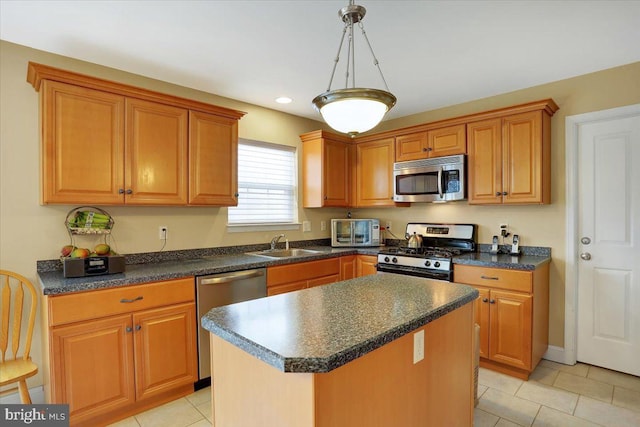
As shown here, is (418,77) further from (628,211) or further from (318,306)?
(318,306)

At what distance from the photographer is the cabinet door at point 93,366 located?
6.43 ft

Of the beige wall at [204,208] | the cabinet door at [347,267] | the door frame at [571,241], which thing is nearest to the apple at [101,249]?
the beige wall at [204,208]

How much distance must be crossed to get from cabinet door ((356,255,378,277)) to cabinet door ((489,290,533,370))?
114 cm

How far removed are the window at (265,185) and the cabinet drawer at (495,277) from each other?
1.93m

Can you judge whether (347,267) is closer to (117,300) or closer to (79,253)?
(117,300)

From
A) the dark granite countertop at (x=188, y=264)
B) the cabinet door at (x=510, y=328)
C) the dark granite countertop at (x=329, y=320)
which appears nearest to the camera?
the dark granite countertop at (x=329, y=320)

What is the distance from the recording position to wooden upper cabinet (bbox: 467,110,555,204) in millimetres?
2906

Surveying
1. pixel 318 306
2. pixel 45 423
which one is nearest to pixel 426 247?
pixel 318 306

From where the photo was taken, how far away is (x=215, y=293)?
2.57 metres

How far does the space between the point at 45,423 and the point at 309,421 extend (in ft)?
6.35

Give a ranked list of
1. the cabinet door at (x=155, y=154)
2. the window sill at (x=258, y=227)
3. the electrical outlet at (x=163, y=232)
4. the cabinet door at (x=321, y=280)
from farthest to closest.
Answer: the window sill at (x=258, y=227) < the cabinet door at (x=321, y=280) < the electrical outlet at (x=163, y=232) < the cabinet door at (x=155, y=154)

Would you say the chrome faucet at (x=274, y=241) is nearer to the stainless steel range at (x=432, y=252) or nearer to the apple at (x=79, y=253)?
the stainless steel range at (x=432, y=252)

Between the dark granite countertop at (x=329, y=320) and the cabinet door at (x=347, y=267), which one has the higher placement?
the dark granite countertop at (x=329, y=320)

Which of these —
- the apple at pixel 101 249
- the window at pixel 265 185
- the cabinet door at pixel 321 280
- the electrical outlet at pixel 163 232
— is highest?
the window at pixel 265 185
